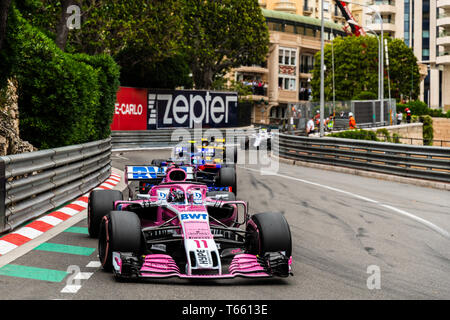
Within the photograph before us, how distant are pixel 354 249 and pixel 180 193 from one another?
2.39 meters

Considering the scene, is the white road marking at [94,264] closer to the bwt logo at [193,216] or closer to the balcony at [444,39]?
the bwt logo at [193,216]

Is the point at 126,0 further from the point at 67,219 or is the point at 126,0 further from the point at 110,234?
the point at 110,234

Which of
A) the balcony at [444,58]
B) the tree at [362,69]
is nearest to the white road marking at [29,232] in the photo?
the tree at [362,69]

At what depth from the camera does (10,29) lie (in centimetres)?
1073

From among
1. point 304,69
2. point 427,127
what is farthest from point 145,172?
point 304,69

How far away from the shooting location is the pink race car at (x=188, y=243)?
6.70 metres

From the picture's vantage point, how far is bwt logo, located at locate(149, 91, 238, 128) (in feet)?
138

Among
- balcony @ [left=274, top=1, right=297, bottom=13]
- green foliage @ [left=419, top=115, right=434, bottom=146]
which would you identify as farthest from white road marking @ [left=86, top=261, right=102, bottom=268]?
balcony @ [left=274, top=1, right=297, bottom=13]

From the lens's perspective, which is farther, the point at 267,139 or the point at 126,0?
the point at 267,139

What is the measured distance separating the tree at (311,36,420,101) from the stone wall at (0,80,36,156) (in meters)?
67.9

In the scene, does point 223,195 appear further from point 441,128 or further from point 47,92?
point 441,128

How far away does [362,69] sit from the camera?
8044 cm

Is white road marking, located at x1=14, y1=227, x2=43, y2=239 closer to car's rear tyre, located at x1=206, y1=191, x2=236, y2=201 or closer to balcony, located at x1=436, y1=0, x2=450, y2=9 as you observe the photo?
car's rear tyre, located at x1=206, y1=191, x2=236, y2=201
